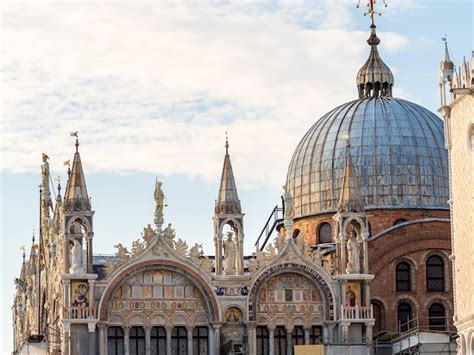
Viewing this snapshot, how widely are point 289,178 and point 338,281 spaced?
13499mm

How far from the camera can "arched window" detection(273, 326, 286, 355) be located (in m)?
58.7

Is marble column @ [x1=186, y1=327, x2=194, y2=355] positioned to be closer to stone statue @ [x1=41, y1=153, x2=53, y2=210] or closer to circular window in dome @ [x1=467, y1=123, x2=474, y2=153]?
circular window in dome @ [x1=467, y1=123, x2=474, y2=153]

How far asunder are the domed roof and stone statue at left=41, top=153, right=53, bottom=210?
11671 millimetres

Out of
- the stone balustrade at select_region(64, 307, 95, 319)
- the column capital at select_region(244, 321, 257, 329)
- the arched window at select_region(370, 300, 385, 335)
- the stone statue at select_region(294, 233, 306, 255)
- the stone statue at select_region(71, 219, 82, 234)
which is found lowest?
the column capital at select_region(244, 321, 257, 329)

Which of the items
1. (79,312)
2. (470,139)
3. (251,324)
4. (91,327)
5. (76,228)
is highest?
(470,139)

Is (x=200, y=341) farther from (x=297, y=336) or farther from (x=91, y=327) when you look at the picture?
(x=91, y=327)

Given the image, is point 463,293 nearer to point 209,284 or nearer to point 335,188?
point 209,284

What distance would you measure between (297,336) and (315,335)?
702 millimetres

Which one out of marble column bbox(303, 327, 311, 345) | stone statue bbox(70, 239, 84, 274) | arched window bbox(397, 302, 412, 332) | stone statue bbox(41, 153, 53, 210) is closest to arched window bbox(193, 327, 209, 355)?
marble column bbox(303, 327, 311, 345)

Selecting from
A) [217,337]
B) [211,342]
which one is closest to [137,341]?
[211,342]

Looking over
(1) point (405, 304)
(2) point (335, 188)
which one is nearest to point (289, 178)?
(2) point (335, 188)

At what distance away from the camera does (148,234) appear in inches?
2266

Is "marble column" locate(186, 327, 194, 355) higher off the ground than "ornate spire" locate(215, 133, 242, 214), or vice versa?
"ornate spire" locate(215, 133, 242, 214)

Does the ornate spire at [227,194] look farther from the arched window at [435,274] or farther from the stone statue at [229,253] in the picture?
the arched window at [435,274]
